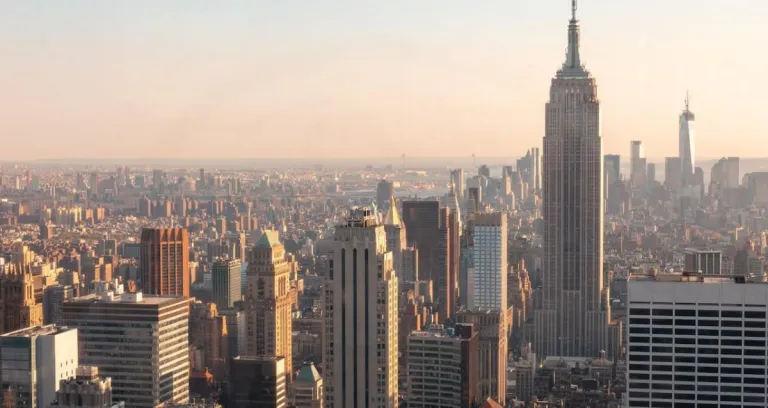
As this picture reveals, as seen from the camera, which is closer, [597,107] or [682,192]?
[682,192]

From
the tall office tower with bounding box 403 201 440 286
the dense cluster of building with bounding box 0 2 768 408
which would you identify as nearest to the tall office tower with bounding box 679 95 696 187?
the dense cluster of building with bounding box 0 2 768 408

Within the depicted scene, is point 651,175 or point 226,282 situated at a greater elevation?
point 651,175

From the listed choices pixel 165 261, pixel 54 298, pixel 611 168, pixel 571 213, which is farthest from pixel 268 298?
pixel 571 213

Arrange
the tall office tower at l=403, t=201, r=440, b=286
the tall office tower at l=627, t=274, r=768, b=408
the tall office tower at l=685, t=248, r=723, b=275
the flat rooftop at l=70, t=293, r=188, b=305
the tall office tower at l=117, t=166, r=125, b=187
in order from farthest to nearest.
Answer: the tall office tower at l=403, t=201, r=440, b=286, the flat rooftop at l=70, t=293, r=188, b=305, the tall office tower at l=685, t=248, r=723, b=275, the tall office tower at l=117, t=166, r=125, b=187, the tall office tower at l=627, t=274, r=768, b=408

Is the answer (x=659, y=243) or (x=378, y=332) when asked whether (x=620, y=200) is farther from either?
(x=378, y=332)

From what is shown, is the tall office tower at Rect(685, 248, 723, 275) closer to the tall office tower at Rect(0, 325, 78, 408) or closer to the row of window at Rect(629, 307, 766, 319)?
the row of window at Rect(629, 307, 766, 319)

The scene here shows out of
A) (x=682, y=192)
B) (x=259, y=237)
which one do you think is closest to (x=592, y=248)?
(x=682, y=192)

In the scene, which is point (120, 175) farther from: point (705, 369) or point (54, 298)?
point (705, 369)
